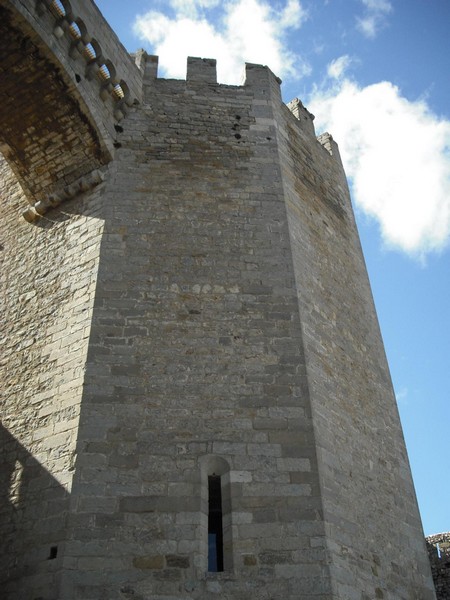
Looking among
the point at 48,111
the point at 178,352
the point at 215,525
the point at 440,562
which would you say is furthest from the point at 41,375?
the point at 440,562

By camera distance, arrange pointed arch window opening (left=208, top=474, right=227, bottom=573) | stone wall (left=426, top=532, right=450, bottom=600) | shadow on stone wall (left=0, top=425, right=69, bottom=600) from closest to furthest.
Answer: shadow on stone wall (left=0, top=425, right=69, bottom=600)
pointed arch window opening (left=208, top=474, right=227, bottom=573)
stone wall (left=426, top=532, right=450, bottom=600)

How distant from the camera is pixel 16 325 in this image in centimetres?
669

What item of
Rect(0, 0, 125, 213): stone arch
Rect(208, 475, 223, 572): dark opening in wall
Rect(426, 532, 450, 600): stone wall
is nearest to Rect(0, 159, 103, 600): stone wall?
Rect(0, 0, 125, 213): stone arch

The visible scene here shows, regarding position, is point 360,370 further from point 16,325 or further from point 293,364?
point 16,325

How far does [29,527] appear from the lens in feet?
16.7

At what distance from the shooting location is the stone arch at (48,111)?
6520mm

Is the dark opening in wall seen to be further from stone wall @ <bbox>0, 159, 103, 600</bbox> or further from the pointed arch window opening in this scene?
stone wall @ <bbox>0, 159, 103, 600</bbox>

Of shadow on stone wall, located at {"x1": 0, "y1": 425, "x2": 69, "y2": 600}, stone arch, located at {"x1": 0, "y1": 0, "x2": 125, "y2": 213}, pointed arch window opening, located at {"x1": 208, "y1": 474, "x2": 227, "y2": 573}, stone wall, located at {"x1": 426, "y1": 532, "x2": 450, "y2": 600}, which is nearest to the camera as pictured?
shadow on stone wall, located at {"x1": 0, "y1": 425, "x2": 69, "y2": 600}

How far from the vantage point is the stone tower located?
4.85 meters

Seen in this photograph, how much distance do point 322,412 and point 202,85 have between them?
457 centimetres

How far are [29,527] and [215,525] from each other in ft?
4.97

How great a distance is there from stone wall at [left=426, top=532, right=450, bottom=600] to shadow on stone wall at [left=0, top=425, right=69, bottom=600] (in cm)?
660

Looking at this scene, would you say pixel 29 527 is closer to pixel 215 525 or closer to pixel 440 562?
pixel 215 525

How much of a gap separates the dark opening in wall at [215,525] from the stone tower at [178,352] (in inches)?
0.6
